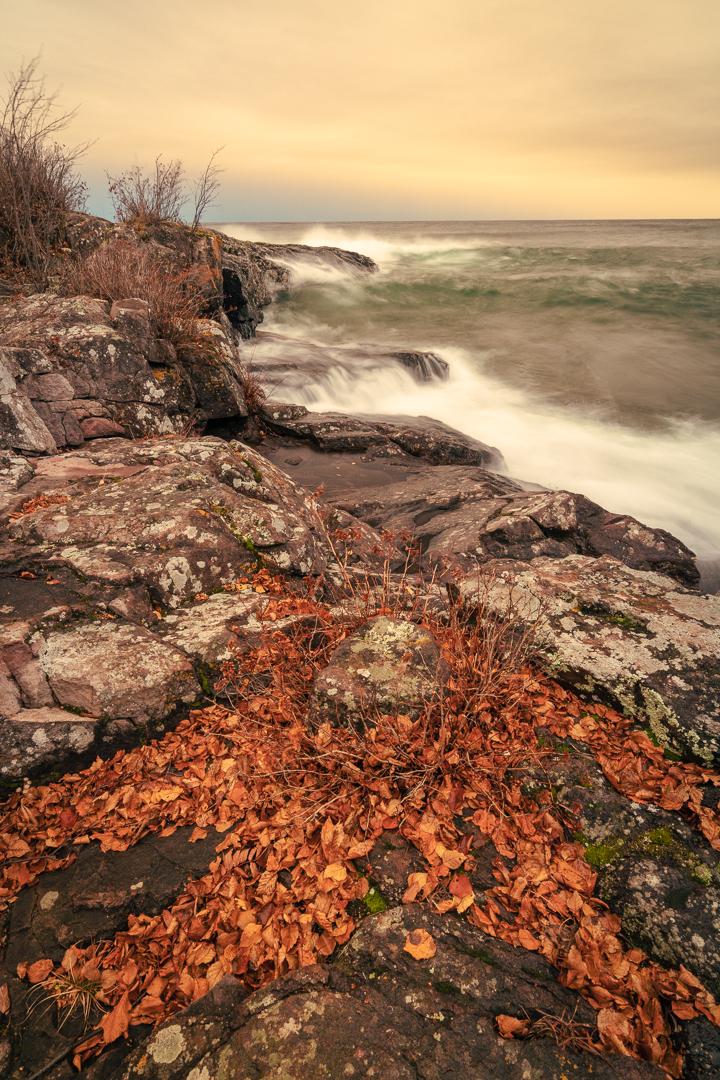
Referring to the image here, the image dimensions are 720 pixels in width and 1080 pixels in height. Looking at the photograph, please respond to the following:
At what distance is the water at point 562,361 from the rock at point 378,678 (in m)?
8.49

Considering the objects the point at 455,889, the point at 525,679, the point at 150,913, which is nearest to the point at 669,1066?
the point at 455,889

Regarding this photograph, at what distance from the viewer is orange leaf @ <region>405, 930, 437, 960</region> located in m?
2.44

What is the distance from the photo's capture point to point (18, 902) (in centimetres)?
280

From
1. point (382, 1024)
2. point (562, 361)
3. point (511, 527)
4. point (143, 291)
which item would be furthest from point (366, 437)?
point (562, 361)

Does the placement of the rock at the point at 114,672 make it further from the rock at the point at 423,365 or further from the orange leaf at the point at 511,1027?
the rock at the point at 423,365

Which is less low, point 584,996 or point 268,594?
point 268,594

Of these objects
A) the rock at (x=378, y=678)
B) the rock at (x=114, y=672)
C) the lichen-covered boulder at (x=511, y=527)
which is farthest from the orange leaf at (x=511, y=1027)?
the lichen-covered boulder at (x=511, y=527)

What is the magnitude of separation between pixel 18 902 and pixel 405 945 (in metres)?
2.06

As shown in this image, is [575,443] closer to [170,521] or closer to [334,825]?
[170,521]

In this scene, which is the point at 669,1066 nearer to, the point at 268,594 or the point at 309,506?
the point at 268,594

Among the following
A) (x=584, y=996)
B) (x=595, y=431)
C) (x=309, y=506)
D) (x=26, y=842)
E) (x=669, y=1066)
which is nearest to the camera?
(x=669, y=1066)

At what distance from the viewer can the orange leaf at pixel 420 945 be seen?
2.44 m

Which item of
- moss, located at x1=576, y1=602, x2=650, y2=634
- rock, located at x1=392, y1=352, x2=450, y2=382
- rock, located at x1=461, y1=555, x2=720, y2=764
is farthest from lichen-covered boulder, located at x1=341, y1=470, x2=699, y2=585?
rock, located at x1=392, y1=352, x2=450, y2=382

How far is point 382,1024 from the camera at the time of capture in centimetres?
220
